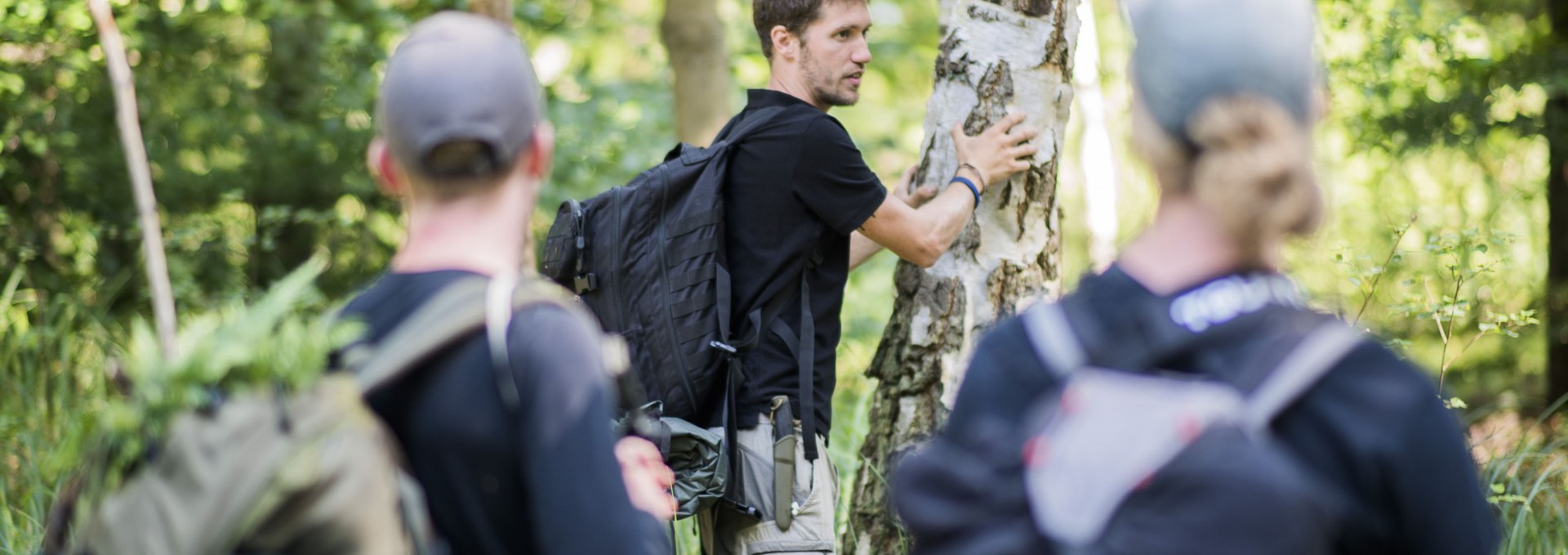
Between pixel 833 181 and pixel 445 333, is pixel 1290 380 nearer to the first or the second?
pixel 445 333

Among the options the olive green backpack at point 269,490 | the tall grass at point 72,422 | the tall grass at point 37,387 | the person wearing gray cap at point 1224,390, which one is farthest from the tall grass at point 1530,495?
the tall grass at point 37,387

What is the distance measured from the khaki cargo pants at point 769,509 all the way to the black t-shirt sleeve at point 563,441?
1.50 m

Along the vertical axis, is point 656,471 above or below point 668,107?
above

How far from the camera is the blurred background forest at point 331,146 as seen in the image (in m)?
5.75

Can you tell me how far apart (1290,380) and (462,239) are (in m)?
0.95

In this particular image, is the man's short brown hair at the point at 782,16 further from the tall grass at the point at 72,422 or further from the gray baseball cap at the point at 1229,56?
the gray baseball cap at the point at 1229,56

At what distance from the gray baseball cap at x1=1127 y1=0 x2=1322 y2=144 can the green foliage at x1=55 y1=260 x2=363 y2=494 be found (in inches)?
36.3

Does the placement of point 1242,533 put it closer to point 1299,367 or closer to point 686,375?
point 1299,367

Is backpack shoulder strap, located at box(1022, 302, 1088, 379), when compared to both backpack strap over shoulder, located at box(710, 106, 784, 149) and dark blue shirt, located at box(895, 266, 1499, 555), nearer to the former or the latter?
dark blue shirt, located at box(895, 266, 1499, 555)

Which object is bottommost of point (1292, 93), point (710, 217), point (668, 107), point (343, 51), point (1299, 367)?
point (668, 107)

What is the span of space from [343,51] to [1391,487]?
7334 millimetres

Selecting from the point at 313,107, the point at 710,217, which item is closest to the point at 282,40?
the point at 313,107

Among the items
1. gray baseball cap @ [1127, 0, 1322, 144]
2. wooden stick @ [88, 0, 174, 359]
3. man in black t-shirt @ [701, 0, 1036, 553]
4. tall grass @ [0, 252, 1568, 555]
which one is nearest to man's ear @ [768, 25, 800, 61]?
man in black t-shirt @ [701, 0, 1036, 553]

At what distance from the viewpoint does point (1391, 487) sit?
1.25 m
